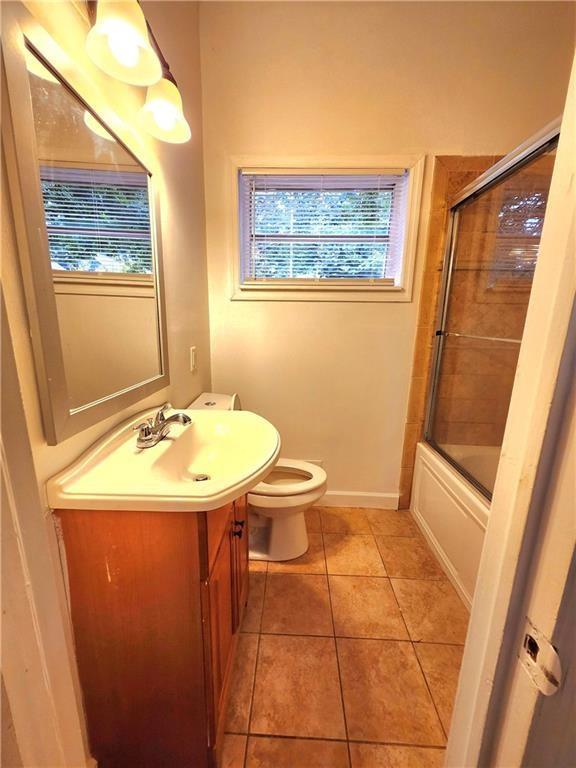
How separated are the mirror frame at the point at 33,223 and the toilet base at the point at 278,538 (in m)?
1.11

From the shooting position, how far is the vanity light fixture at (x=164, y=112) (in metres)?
0.89

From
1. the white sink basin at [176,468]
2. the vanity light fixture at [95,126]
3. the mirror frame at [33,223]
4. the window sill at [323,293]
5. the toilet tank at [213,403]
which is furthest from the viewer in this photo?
the window sill at [323,293]

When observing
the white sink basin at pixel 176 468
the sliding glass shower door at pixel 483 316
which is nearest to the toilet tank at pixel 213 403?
the white sink basin at pixel 176 468

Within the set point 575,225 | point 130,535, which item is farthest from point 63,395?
point 575,225

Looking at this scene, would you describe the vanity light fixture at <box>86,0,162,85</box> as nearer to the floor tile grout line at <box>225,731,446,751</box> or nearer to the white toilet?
the white toilet

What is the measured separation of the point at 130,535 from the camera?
0.65m

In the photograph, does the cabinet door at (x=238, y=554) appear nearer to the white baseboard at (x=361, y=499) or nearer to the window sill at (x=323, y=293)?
the white baseboard at (x=361, y=499)

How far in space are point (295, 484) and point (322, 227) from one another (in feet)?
4.90

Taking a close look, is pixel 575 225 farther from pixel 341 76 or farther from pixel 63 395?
pixel 341 76

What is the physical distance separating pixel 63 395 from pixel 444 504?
1.75 meters

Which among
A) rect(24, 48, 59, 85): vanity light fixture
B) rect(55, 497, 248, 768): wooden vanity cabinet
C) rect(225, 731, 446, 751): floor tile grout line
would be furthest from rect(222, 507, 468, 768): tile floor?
rect(24, 48, 59, 85): vanity light fixture

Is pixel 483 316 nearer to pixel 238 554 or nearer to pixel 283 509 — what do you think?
pixel 283 509

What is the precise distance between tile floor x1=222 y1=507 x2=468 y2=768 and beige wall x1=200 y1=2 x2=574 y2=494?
4.28 feet

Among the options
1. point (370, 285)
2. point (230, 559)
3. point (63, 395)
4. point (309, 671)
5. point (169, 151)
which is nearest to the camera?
point (63, 395)
